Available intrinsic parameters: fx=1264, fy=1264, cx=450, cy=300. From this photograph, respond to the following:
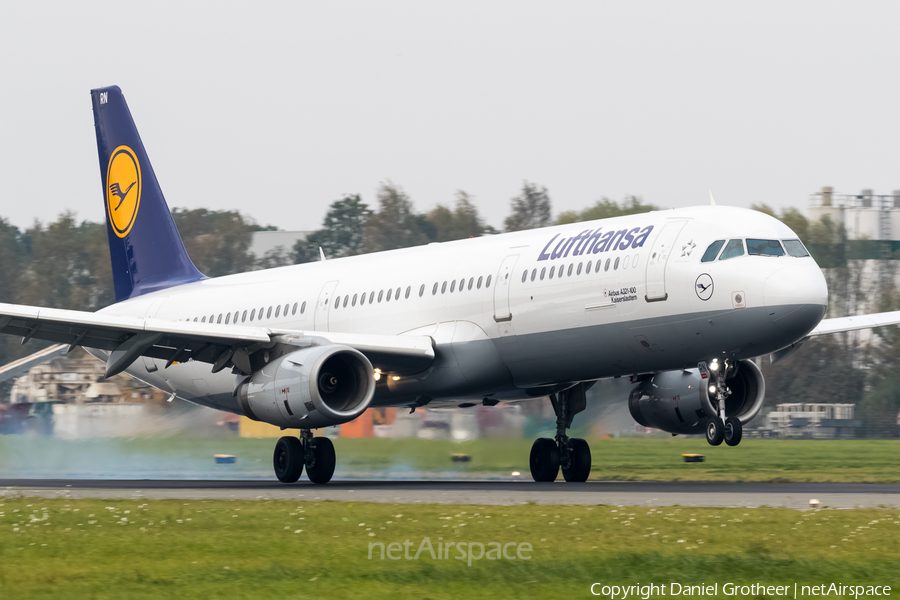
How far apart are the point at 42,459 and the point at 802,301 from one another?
796 inches

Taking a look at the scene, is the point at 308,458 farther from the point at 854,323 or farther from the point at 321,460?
the point at 854,323

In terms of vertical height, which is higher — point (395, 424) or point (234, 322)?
point (234, 322)

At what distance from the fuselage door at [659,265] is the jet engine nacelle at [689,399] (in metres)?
3.30

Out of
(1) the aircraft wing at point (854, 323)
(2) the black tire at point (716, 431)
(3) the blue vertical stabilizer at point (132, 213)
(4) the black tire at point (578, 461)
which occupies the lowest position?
(4) the black tire at point (578, 461)

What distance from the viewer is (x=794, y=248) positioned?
2111 cm

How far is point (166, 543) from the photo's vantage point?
13.0 meters

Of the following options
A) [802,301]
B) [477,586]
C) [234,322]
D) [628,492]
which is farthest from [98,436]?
[477,586]

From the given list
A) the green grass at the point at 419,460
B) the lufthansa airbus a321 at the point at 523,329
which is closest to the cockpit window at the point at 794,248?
the lufthansa airbus a321 at the point at 523,329

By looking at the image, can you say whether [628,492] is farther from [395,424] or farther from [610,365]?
[395,424]

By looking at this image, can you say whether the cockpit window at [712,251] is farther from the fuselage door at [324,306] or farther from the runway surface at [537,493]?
the fuselage door at [324,306]

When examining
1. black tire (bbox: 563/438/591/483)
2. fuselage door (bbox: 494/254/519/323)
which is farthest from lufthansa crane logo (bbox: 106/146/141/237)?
black tire (bbox: 563/438/591/483)

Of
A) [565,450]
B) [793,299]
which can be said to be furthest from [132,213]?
[793,299]

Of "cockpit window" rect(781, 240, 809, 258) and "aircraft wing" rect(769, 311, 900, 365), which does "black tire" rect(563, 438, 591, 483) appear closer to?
"aircraft wing" rect(769, 311, 900, 365)

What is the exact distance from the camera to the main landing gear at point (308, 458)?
25219 millimetres
